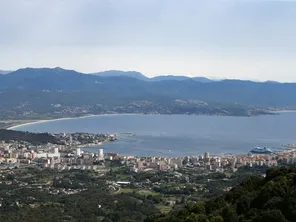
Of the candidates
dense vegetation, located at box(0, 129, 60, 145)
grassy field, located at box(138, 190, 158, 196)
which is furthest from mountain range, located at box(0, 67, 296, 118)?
grassy field, located at box(138, 190, 158, 196)

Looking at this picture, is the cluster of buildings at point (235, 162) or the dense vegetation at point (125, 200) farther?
the cluster of buildings at point (235, 162)

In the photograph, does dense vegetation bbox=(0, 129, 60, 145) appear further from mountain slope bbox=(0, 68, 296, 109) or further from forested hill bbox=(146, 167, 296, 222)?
mountain slope bbox=(0, 68, 296, 109)

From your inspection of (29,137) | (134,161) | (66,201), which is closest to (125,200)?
(66,201)

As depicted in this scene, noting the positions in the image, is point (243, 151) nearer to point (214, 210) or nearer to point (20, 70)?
point (214, 210)

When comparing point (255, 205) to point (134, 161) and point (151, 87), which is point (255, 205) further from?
point (151, 87)

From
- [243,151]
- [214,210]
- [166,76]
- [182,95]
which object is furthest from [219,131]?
[166,76]

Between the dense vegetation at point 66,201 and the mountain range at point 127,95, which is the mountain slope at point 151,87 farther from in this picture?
the dense vegetation at point 66,201

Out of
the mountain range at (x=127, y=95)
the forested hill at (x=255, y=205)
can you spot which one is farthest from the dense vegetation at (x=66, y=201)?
the mountain range at (x=127, y=95)
